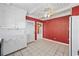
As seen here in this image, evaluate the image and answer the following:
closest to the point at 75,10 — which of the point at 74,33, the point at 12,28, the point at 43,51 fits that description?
the point at 74,33

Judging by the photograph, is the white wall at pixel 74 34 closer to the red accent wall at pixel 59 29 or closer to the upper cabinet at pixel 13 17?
the upper cabinet at pixel 13 17

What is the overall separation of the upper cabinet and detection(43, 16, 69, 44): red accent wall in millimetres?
3921

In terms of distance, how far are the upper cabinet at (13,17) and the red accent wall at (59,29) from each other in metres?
3.92

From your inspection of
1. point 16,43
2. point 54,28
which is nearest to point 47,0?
point 16,43

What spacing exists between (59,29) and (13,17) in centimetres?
507

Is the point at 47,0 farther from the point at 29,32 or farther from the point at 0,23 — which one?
the point at 29,32

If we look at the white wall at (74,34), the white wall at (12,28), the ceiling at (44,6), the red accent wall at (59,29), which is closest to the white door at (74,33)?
the white wall at (74,34)

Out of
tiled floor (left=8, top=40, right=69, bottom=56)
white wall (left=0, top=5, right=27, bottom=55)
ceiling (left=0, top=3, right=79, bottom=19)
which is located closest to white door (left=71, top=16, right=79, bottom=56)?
tiled floor (left=8, top=40, right=69, bottom=56)

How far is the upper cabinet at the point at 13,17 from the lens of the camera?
4.91 m

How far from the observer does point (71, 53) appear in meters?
4.30

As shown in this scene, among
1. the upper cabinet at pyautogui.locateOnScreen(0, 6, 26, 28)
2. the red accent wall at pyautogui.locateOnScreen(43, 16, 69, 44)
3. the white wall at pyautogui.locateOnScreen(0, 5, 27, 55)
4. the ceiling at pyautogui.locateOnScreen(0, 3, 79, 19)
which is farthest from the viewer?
the red accent wall at pyautogui.locateOnScreen(43, 16, 69, 44)

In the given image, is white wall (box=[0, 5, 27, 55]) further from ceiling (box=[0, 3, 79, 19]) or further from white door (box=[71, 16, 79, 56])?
white door (box=[71, 16, 79, 56])

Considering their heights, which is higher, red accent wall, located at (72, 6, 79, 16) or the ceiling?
the ceiling

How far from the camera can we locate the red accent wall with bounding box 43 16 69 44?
830cm
